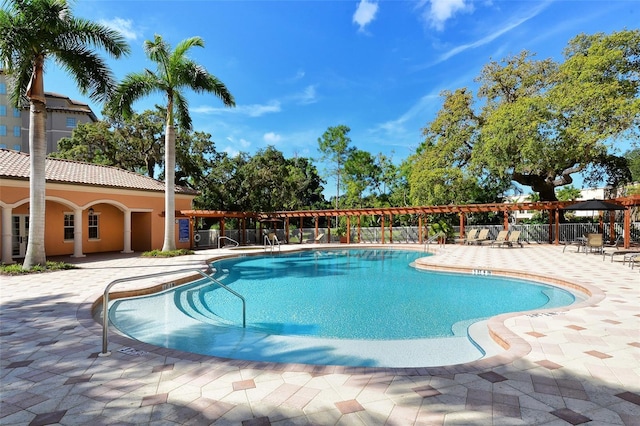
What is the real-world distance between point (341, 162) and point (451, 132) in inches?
555

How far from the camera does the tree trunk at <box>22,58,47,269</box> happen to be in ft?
35.5

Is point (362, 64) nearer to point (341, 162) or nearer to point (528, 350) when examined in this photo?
point (341, 162)

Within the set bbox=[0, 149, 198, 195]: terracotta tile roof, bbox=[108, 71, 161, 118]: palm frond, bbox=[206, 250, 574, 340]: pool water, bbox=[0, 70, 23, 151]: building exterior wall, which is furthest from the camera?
bbox=[0, 70, 23, 151]: building exterior wall

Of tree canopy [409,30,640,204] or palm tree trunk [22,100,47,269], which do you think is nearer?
palm tree trunk [22,100,47,269]

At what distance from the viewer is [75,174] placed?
16422mm

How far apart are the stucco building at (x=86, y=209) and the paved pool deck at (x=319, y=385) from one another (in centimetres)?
1140


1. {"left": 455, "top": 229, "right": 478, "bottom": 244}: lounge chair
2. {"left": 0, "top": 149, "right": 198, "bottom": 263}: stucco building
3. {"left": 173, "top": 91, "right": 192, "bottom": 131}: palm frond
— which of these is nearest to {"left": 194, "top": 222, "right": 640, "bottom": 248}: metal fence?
{"left": 455, "top": 229, "right": 478, "bottom": 244}: lounge chair

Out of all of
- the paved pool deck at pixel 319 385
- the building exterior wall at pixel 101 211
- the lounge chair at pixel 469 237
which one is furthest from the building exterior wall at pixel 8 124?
the paved pool deck at pixel 319 385

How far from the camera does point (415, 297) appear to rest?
350 inches

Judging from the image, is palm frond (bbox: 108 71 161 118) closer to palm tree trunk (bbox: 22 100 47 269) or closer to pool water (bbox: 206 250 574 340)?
palm tree trunk (bbox: 22 100 47 269)

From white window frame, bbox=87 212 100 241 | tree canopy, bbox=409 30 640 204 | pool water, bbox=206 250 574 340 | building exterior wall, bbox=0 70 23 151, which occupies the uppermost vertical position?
building exterior wall, bbox=0 70 23 151

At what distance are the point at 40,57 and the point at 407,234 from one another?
22.5m

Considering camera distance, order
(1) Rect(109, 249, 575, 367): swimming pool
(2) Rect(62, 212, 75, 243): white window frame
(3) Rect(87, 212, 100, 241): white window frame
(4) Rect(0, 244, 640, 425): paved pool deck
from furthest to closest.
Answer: (3) Rect(87, 212, 100, 241): white window frame < (2) Rect(62, 212, 75, 243): white window frame < (1) Rect(109, 249, 575, 367): swimming pool < (4) Rect(0, 244, 640, 425): paved pool deck

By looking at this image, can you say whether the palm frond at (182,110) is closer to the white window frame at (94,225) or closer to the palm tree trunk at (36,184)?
the palm tree trunk at (36,184)
